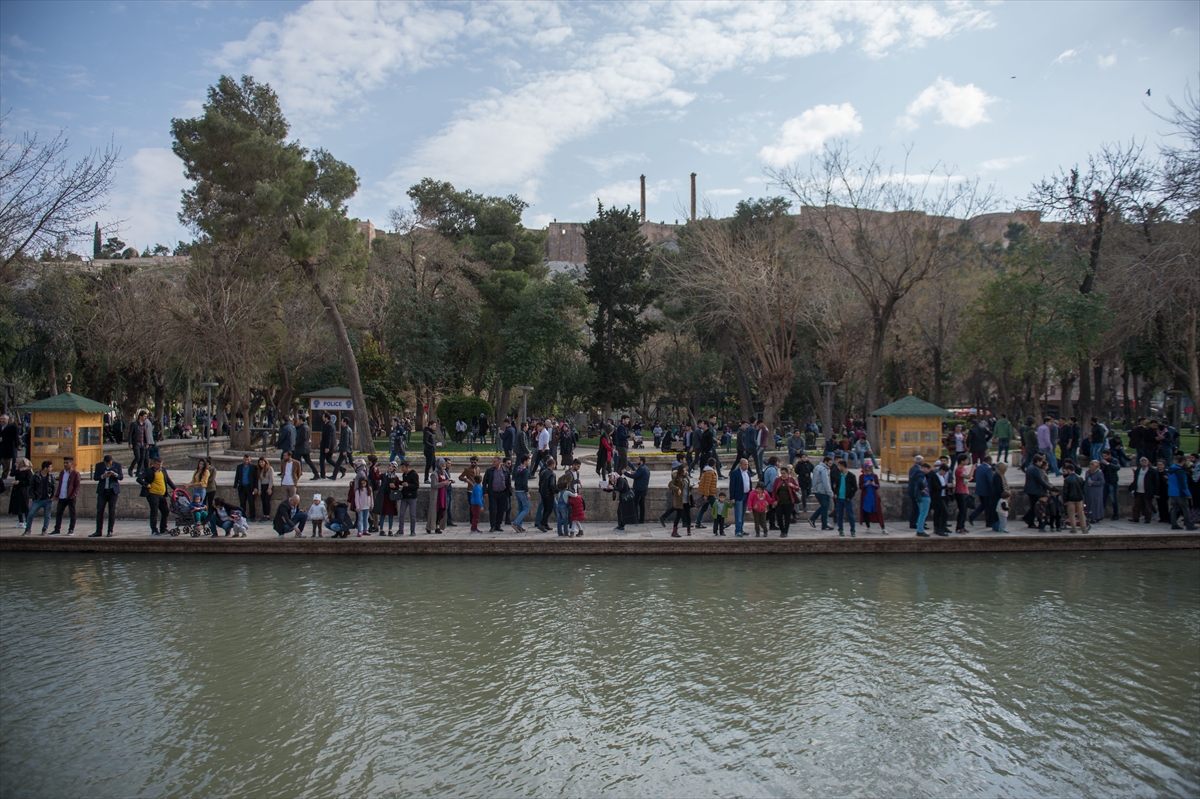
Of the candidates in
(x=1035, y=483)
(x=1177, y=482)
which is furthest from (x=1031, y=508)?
(x=1177, y=482)

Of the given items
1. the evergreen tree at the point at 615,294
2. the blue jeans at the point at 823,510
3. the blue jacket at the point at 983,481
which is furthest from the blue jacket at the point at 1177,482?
the evergreen tree at the point at 615,294

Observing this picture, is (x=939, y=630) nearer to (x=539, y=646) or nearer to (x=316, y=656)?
(x=539, y=646)

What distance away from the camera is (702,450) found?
16.7 metres

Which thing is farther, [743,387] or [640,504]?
[743,387]

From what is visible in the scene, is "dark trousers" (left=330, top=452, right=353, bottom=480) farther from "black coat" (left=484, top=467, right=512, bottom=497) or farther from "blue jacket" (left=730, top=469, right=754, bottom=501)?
"blue jacket" (left=730, top=469, right=754, bottom=501)

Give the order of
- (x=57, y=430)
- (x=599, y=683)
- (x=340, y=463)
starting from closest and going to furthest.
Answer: (x=599, y=683), (x=57, y=430), (x=340, y=463)

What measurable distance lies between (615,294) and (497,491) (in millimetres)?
23313

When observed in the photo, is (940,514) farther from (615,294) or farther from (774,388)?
(615,294)

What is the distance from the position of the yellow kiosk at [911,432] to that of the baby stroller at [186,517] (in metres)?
14.0

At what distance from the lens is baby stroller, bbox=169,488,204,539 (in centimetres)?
1381

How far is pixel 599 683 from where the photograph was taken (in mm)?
7762

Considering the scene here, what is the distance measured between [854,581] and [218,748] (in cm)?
888

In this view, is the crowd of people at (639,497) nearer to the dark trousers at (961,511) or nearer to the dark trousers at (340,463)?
the dark trousers at (961,511)

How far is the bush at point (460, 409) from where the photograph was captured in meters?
29.0
